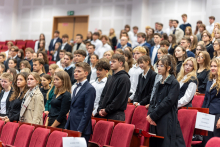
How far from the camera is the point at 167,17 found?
374 inches

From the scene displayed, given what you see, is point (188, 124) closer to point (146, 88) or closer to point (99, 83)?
point (146, 88)

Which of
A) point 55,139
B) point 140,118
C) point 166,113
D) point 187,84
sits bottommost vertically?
point 55,139

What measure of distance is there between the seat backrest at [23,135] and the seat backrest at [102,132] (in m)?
0.68

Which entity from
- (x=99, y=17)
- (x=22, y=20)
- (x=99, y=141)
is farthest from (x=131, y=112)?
(x=22, y=20)

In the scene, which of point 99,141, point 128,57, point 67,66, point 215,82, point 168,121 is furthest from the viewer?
point 67,66

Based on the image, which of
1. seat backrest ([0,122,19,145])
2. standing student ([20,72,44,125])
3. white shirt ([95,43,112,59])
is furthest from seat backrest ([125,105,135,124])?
white shirt ([95,43,112,59])

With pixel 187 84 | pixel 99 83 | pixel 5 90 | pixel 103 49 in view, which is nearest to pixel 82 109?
pixel 99 83

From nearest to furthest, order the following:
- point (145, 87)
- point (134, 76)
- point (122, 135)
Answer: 1. point (122, 135)
2. point (145, 87)
3. point (134, 76)

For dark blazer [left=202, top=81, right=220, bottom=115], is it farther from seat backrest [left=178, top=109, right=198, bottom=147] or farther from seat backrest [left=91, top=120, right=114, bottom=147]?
seat backrest [left=91, top=120, right=114, bottom=147]

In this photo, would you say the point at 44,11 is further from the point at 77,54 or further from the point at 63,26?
the point at 77,54

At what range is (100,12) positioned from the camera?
10742mm

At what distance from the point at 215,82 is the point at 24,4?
34.7 feet

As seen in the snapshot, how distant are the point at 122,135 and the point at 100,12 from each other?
8.55 meters

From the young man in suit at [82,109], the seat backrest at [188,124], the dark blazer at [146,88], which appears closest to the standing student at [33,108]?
the young man in suit at [82,109]
